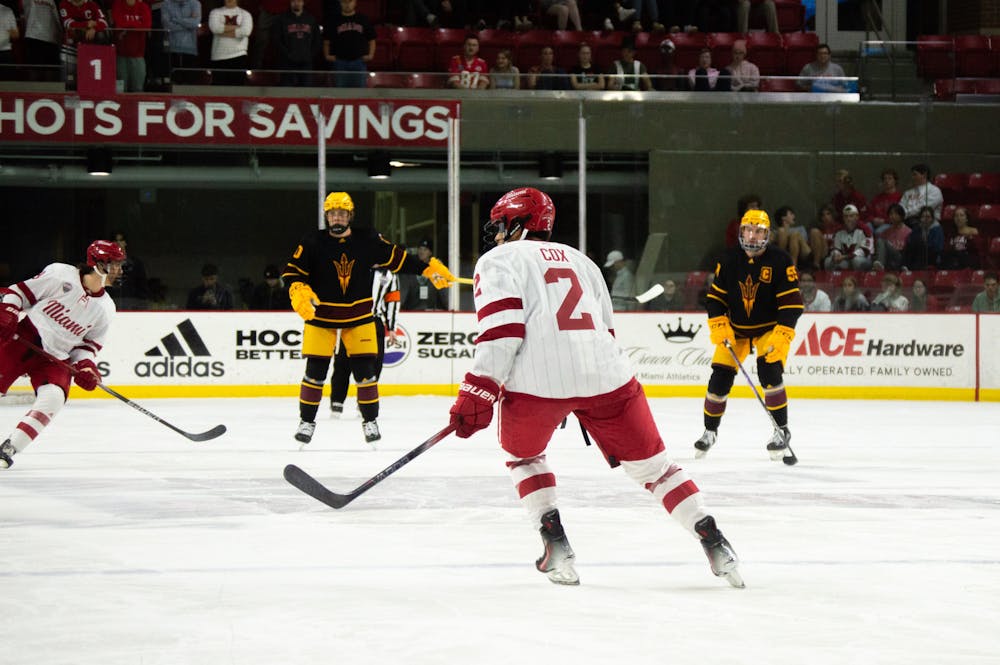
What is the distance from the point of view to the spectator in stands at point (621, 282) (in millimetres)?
11234

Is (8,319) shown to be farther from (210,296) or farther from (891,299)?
(891,299)

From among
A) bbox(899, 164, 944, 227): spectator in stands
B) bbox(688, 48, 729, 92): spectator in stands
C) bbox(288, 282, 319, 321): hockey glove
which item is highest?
bbox(688, 48, 729, 92): spectator in stands

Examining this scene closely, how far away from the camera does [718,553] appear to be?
11.7 ft

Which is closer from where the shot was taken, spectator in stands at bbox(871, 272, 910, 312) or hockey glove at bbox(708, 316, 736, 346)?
hockey glove at bbox(708, 316, 736, 346)

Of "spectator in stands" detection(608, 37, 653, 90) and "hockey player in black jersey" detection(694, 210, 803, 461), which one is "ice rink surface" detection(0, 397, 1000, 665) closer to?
"hockey player in black jersey" detection(694, 210, 803, 461)

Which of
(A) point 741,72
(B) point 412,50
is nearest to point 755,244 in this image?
(A) point 741,72

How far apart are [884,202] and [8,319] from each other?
8130 mm

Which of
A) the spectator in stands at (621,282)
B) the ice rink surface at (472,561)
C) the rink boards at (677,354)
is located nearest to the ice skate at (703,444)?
the ice rink surface at (472,561)

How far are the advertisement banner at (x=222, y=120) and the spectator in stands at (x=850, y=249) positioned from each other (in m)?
3.40

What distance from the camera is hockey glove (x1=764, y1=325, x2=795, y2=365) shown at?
683 cm

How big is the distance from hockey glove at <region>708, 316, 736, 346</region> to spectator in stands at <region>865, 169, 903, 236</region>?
16.6 feet

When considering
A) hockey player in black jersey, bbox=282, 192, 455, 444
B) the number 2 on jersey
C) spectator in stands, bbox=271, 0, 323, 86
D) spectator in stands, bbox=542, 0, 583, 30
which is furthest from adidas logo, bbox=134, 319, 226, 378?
the number 2 on jersey

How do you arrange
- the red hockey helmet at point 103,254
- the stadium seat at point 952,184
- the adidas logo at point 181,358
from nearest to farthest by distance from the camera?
1. the red hockey helmet at point 103,254
2. the adidas logo at point 181,358
3. the stadium seat at point 952,184

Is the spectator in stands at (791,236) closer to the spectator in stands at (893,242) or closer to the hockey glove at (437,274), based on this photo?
the spectator in stands at (893,242)
